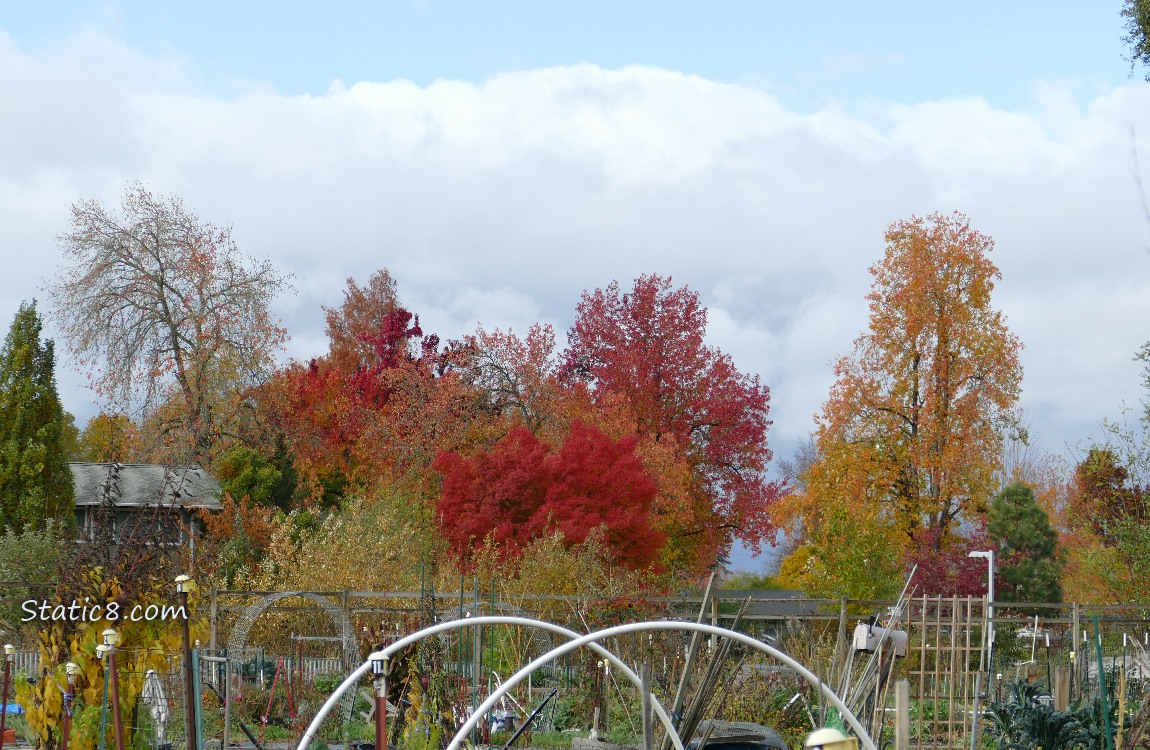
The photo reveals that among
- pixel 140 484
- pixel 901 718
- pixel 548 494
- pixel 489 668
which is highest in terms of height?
pixel 548 494

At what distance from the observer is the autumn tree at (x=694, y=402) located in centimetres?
3106

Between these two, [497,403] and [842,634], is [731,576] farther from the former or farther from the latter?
[842,634]

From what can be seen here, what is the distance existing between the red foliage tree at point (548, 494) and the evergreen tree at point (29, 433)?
22.2ft

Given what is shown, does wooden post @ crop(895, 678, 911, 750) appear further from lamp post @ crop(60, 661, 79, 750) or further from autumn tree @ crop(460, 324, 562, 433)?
autumn tree @ crop(460, 324, 562, 433)

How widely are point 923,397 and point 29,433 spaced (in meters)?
17.4

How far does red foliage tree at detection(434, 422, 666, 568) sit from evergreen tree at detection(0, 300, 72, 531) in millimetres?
6763

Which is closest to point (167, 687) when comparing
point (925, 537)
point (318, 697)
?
point (318, 697)

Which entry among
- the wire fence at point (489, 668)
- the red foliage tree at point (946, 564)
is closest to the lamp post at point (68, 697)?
the wire fence at point (489, 668)

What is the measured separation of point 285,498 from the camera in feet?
98.0

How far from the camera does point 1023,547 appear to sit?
2752 cm

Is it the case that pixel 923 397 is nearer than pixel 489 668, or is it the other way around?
pixel 489 668

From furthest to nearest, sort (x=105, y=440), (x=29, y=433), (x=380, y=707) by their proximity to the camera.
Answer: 1. (x=105, y=440)
2. (x=29, y=433)
3. (x=380, y=707)

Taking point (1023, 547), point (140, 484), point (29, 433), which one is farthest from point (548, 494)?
point (1023, 547)

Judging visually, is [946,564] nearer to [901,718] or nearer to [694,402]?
[694,402]
